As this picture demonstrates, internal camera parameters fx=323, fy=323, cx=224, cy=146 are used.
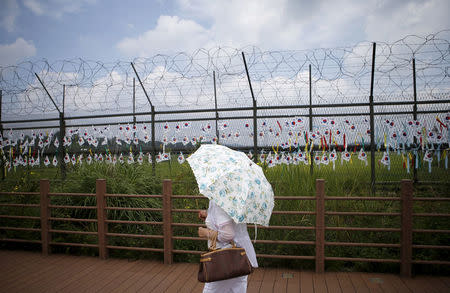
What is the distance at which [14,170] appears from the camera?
10047 millimetres

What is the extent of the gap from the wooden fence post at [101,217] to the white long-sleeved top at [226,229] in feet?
8.79

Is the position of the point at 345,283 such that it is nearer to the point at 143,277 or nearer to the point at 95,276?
the point at 143,277

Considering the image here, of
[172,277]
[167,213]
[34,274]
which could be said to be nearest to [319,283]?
[172,277]

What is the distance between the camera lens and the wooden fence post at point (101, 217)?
464 cm

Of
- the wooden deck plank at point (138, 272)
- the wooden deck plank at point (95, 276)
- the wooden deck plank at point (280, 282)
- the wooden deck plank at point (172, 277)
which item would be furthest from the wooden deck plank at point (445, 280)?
the wooden deck plank at point (95, 276)

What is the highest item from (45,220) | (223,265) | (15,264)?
(223,265)

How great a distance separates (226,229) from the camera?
7.79 ft

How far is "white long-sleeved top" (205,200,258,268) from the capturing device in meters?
2.37

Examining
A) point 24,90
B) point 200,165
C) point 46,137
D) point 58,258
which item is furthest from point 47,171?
point 200,165

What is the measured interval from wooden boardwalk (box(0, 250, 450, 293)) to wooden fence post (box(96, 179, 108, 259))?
207 millimetres

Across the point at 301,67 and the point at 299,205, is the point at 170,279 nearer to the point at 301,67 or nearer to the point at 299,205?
the point at 299,205

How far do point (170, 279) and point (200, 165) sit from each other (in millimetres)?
2171

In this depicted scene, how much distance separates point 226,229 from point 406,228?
2.63m

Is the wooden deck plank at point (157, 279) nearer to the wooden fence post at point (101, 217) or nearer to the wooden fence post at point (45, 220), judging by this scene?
the wooden fence post at point (101, 217)
